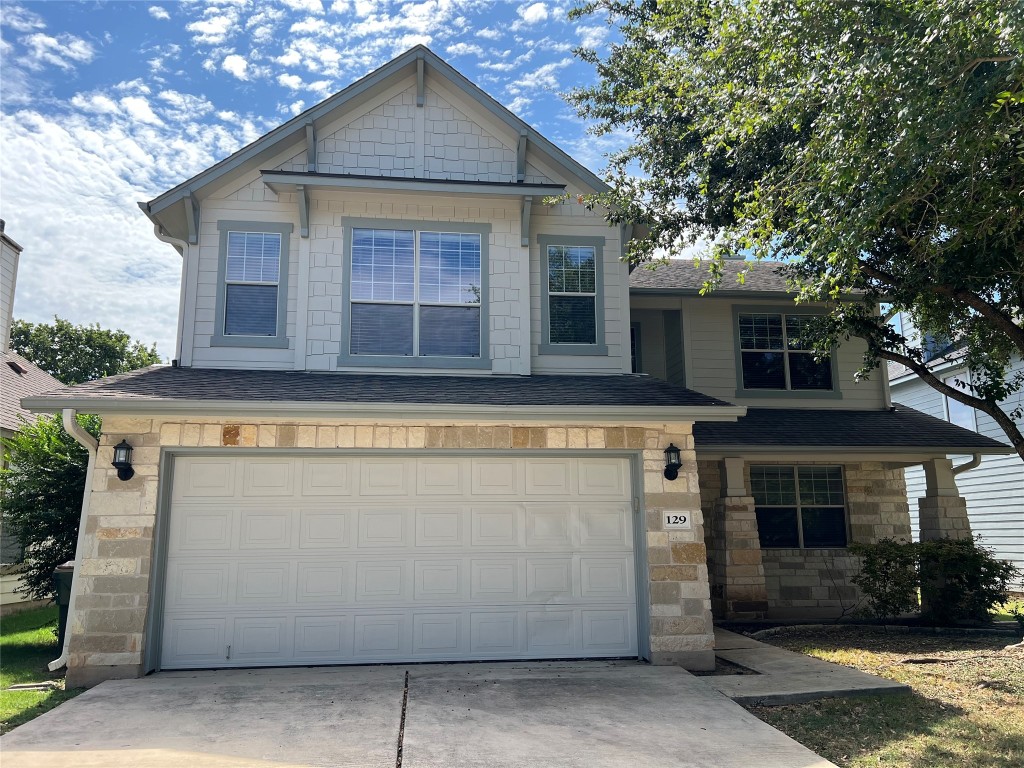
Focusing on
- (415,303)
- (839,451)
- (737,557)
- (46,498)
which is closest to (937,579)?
(839,451)

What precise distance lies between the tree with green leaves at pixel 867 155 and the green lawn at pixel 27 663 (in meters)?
7.78

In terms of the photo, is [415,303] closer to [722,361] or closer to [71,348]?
[722,361]

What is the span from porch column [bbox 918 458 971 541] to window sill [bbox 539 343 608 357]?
20.9ft

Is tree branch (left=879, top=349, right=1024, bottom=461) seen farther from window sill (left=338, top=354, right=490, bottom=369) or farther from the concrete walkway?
window sill (left=338, top=354, right=490, bottom=369)

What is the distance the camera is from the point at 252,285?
32.7 ft

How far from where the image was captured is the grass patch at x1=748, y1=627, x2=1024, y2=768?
5.76 m

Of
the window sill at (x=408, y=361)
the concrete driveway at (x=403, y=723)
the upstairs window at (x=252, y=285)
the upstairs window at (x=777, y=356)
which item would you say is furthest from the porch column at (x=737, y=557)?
the upstairs window at (x=252, y=285)

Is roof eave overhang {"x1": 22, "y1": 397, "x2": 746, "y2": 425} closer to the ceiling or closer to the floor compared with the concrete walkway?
closer to the ceiling

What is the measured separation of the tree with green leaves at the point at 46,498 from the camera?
9773mm

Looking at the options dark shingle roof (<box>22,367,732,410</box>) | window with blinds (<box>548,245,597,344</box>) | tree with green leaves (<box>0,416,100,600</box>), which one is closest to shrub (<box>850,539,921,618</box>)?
dark shingle roof (<box>22,367,732,410</box>)

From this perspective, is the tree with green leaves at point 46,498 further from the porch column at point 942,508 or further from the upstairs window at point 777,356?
the porch column at point 942,508

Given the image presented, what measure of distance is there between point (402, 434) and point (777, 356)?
8073 mm

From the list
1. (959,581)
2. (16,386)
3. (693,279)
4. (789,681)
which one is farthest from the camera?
(16,386)

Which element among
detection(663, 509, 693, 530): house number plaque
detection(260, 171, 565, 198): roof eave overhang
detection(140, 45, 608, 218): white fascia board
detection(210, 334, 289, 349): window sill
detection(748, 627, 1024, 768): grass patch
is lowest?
detection(748, 627, 1024, 768): grass patch
